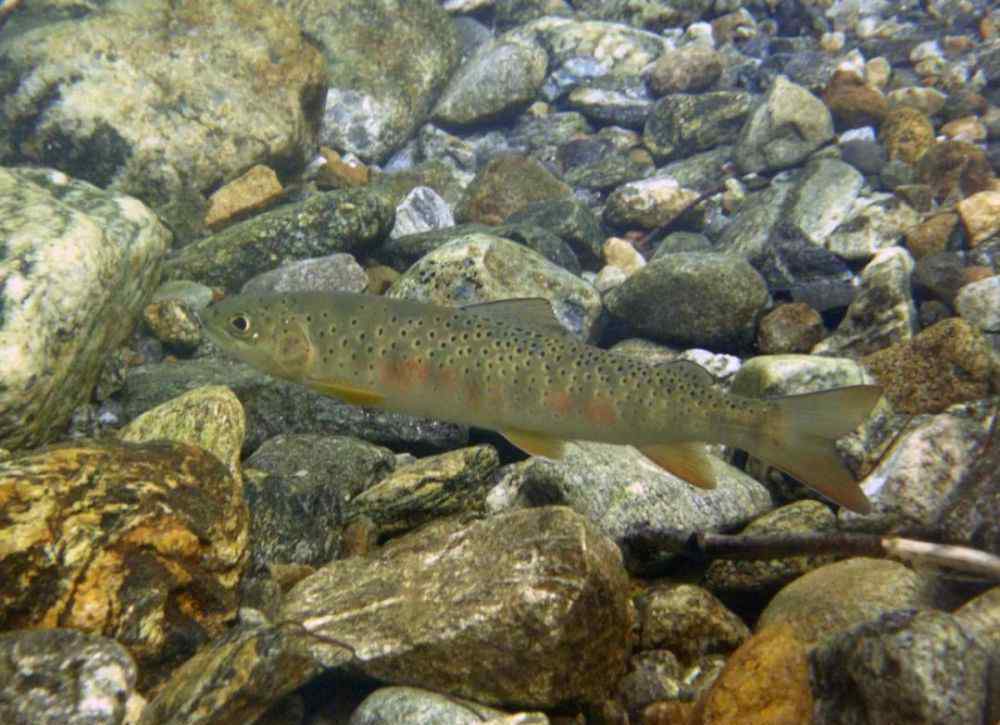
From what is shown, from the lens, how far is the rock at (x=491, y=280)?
6441mm

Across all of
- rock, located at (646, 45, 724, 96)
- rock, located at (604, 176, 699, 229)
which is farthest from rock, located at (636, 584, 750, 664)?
rock, located at (646, 45, 724, 96)

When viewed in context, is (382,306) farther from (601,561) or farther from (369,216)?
(369,216)

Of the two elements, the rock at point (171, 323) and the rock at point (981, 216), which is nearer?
the rock at point (171, 323)

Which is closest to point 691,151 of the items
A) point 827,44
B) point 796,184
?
point 796,184

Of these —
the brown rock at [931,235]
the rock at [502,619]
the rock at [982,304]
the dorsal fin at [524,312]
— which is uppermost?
the dorsal fin at [524,312]

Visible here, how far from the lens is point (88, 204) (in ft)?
20.3

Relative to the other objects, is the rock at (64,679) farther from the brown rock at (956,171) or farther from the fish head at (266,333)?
the brown rock at (956,171)

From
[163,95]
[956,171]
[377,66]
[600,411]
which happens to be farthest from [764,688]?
[377,66]

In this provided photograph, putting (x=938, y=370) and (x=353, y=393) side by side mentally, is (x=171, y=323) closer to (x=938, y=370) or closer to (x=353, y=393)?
(x=353, y=393)

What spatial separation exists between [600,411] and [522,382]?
1.64ft

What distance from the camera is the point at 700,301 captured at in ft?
21.4

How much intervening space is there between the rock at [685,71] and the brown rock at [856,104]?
2404 millimetres

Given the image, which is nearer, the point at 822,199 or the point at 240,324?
the point at 240,324

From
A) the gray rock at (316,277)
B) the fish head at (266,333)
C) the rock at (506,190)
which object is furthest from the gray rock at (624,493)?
the rock at (506,190)
